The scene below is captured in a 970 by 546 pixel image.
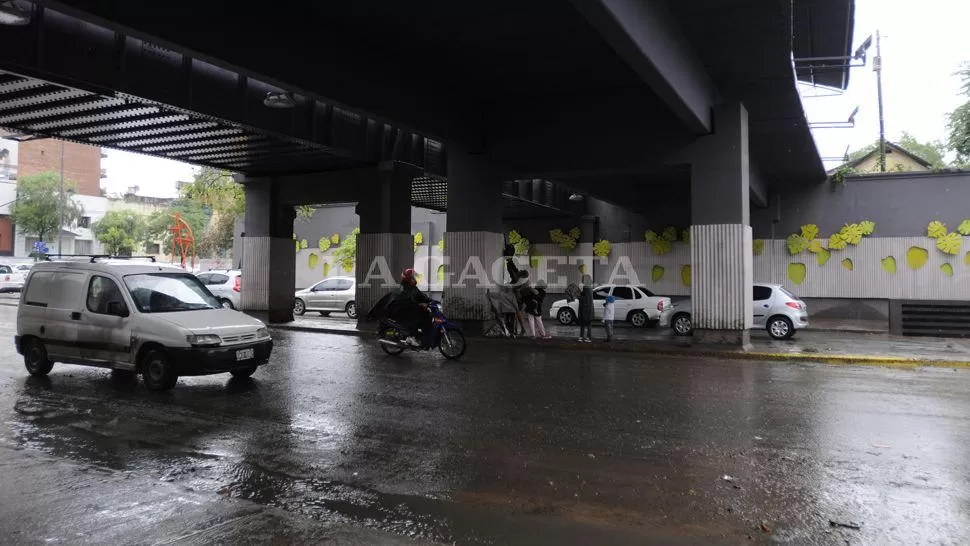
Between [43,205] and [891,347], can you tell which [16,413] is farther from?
[43,205]

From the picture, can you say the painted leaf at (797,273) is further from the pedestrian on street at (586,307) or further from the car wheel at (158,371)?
the car wheel at (158,371)

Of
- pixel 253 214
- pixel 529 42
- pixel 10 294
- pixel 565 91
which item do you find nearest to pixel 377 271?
pixel 253 214

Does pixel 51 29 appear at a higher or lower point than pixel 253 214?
higher

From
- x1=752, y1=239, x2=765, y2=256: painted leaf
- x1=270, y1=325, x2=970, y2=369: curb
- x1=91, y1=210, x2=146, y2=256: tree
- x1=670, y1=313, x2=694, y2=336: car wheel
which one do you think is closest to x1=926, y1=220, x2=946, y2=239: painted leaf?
x1=752, y1=239, x2=765, y2=256: painted leaf

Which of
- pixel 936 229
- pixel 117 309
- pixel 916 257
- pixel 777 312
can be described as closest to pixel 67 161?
pixel 117 309

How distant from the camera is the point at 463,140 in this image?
15805 mm

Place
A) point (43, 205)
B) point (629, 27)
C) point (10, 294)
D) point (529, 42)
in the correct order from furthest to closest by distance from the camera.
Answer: point (43, 205)
point (10, 294)
point (529, 42)
point (629, 27)

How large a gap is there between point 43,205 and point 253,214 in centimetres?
3633

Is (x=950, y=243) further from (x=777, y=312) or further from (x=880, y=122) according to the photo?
(x=880, y=122)

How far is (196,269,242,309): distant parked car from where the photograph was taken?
77.6 ft

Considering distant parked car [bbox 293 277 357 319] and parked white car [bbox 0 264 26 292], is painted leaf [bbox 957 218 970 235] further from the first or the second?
parked white car [bbox 0 264 26 292]

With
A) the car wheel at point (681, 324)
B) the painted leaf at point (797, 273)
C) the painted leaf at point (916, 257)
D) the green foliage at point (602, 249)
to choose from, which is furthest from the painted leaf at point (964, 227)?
the green foliage at point (602, 249)

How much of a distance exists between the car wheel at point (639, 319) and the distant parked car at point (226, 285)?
46.2 feet

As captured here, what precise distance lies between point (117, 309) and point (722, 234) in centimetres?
1213
